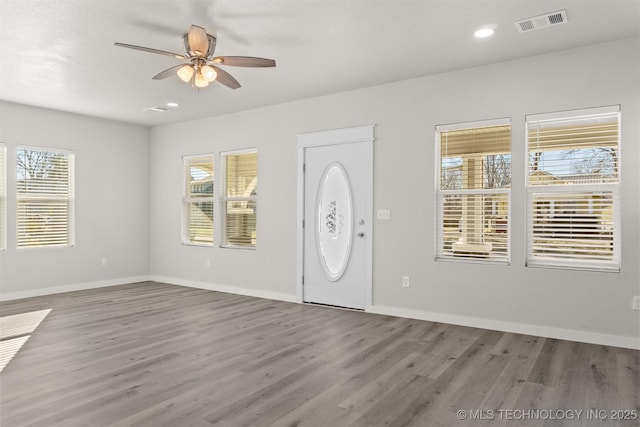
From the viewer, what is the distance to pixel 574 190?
416cm

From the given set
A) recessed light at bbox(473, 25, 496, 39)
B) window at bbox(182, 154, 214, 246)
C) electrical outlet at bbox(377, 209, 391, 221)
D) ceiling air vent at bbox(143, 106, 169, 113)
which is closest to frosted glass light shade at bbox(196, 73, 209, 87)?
recessed light at bbox(473, 25, 496, 39)

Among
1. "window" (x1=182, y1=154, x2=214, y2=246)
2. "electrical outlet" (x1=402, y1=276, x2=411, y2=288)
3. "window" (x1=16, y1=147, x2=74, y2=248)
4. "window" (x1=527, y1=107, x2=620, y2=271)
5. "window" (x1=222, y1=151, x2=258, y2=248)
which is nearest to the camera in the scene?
"window" (x1=527, y1=107, x2=620, y2=271)

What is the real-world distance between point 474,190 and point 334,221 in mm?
1791

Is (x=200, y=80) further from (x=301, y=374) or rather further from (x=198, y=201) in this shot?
(x=198, y=201)

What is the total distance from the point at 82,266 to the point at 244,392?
5.10 meters

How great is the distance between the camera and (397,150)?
5.13 m

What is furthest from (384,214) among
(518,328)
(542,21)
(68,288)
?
(68,288)

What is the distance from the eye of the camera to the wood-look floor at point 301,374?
257 cm

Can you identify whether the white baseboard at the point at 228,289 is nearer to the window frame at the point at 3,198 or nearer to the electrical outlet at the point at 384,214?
the electrical outlet at the point at 384,214

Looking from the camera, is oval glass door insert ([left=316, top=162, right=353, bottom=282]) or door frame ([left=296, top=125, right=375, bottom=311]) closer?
door frame ([left=296, top=125, right=375, bottom=311])

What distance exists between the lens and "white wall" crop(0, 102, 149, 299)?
611 centimetres

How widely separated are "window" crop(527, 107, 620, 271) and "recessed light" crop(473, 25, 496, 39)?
105 centimetres

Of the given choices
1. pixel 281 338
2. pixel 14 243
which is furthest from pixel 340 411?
pixel 14 243

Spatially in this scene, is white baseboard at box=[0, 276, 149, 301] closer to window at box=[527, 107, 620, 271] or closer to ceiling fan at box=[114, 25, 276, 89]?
ceiling fan at box=[114, 25, 276, 89]
